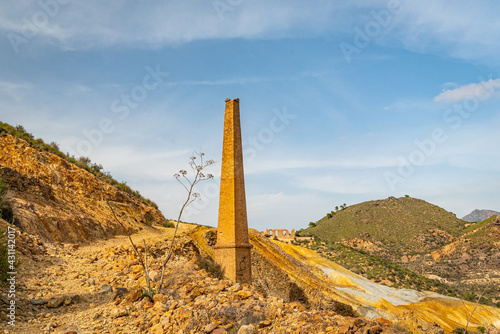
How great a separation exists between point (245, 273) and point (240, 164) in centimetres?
381

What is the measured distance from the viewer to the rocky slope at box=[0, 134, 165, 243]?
13930mm

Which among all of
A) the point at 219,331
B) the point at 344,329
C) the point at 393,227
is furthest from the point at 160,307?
the point at 393,227

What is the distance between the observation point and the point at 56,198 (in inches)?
668

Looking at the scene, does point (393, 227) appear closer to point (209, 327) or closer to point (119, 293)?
point (119, 293)

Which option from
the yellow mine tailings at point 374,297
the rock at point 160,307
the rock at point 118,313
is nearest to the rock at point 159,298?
the rock at point 160,307

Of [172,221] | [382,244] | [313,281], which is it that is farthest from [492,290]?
[172,221]

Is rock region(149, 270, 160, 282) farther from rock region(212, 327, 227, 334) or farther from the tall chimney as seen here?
rock region(212, 327, 227, 334)

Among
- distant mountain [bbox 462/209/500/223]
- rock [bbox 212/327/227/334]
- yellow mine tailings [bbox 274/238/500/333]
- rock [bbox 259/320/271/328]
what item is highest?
A: distant mountain [bbox 462/209/500/223]

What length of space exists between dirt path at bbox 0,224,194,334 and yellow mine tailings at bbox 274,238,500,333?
14033mm

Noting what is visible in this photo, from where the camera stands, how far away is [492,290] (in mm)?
33281

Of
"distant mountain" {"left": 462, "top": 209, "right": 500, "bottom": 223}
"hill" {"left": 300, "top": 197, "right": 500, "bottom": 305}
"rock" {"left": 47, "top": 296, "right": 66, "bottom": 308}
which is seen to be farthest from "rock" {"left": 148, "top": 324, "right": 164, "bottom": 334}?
"distant mountain" {"left": 462, "top": 209, "right": 500, "bottom": 223}

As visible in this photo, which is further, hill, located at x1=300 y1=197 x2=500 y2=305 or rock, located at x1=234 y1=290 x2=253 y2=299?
hill, located at x1=300 y1=197 x2=500 y2=305

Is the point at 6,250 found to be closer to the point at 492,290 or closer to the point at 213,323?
the point at 213,323

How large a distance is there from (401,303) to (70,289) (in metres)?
23.0
